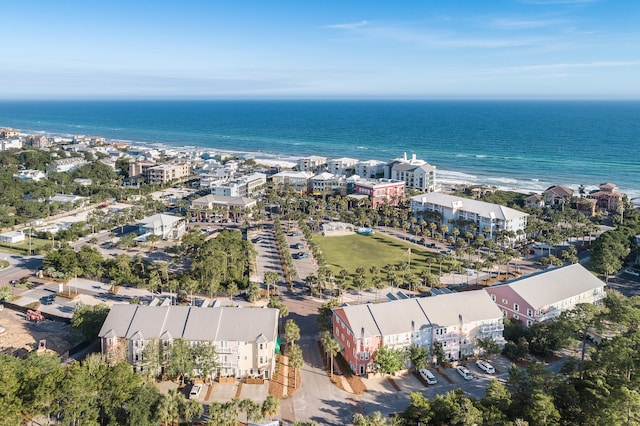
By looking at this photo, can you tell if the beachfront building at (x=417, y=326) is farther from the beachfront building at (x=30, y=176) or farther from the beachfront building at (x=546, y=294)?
the beachfront building at (x=30, y=176)

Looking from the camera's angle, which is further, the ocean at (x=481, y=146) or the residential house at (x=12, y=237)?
the ocean at (x=481, y=146)

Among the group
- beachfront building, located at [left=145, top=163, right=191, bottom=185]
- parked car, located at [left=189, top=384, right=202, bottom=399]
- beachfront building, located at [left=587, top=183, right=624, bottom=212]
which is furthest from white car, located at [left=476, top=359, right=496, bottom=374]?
beachfront building, located at [left=145, top=163, right=191, bottom=185]

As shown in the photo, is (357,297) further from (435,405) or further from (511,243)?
(511,243)

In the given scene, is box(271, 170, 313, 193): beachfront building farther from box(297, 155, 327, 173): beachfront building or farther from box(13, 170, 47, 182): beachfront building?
box(13, 170, 47, 182): beachfront building

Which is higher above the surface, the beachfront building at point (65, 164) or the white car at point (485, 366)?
the beachfront building at point (65, 164)

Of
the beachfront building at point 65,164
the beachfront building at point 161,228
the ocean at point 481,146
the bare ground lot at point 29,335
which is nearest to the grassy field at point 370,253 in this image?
the beachfront building at point 161,228

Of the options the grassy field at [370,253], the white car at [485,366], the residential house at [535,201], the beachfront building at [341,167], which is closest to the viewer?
the white car at [485,366]
